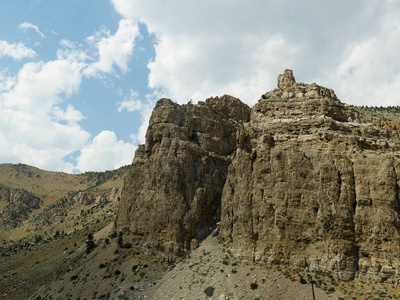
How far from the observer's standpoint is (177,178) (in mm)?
51406

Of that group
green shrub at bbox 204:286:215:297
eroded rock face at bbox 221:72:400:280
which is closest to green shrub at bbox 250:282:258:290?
eroded rock face at bbox 221:72:400:280

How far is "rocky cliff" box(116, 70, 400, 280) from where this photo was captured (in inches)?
1439

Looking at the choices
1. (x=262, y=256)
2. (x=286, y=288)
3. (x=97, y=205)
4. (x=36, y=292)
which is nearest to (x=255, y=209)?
(x=262, y=256)

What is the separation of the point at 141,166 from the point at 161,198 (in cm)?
851

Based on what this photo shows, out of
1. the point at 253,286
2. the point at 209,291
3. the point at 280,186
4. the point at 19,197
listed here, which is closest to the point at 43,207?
the point at 19,197

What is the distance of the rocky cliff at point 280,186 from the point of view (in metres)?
36.6

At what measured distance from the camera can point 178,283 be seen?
134 ft

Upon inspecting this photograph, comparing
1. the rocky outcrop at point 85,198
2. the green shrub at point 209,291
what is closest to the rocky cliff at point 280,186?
the green shrub at point 209,291

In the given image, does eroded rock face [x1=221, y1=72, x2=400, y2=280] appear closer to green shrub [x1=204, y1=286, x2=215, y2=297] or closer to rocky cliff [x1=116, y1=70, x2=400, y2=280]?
rocky cliff [x1=116, y1=70, x2=400, y2=280]

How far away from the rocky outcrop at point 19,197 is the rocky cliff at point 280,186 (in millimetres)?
137513

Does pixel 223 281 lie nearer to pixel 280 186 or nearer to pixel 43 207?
pixel 280 186

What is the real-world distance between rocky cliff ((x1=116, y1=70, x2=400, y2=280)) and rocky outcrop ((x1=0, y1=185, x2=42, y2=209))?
13751 cm

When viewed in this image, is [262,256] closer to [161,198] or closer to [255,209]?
[255,209]

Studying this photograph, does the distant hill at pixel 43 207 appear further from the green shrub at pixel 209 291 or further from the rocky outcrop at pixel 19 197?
the green shrub at pixel 209 291
